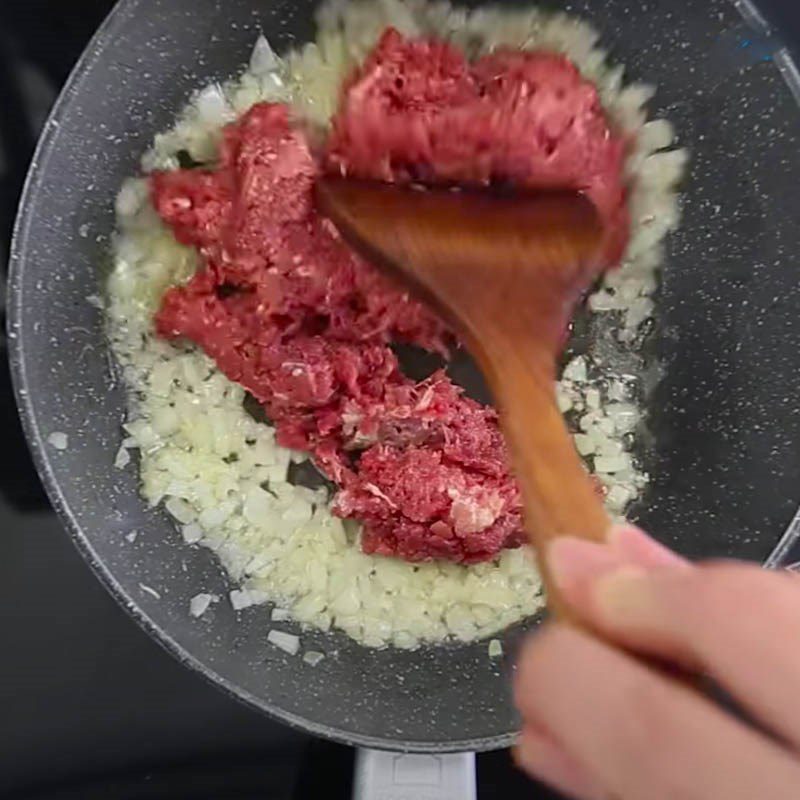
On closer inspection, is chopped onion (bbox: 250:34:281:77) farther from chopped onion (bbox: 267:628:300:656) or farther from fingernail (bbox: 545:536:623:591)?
fingernail (bbox: 545:536:623:591)

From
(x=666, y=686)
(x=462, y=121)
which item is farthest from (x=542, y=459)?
(x=462, y=121)

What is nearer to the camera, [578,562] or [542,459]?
[578,562]

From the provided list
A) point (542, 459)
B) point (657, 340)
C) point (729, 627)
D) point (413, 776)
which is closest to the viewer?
point (729, 627)

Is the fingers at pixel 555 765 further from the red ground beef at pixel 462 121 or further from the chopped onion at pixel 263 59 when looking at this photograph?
the chopped onion at pixel 263 59

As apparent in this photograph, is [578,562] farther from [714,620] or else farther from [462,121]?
[462,121]

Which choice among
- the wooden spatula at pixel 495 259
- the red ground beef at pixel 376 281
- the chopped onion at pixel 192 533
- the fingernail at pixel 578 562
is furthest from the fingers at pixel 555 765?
the chopped onion at pixel 192 533

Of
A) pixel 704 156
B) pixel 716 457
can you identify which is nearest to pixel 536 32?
pixel 704 156

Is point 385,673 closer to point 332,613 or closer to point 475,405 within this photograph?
point 332,613
